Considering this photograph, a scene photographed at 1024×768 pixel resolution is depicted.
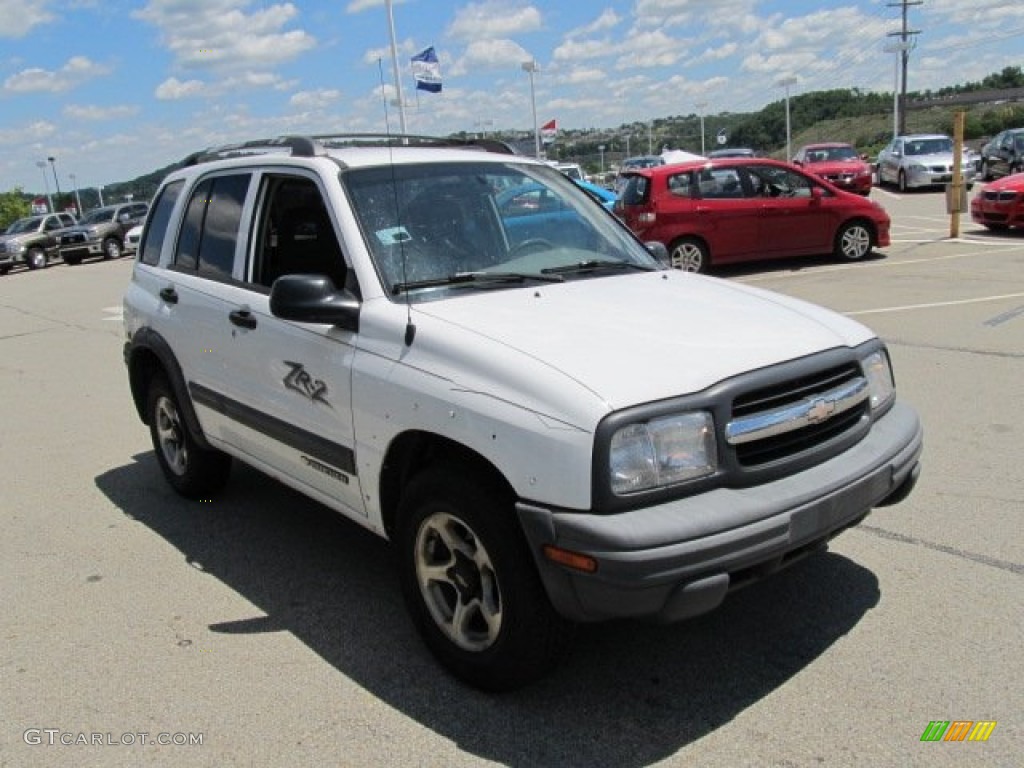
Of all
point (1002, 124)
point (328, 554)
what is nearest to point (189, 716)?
point (328, 554)

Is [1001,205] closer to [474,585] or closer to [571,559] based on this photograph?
[474,585]

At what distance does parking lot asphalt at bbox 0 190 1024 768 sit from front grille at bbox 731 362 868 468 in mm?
835

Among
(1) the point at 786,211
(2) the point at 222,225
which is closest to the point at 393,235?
(2) the point at 222,225

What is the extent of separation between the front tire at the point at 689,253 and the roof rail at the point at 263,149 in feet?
29.5

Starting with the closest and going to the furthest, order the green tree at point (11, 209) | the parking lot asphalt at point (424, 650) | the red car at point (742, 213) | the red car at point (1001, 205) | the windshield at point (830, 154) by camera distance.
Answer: the parking lot asphalt at point (424, 650)
the red car at point (742, 213)
the red car at point (1001, 205)
the windshield at point (830, 154)
the green tree at point (11, 209)

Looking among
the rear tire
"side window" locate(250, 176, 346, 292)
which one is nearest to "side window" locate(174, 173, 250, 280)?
"side window" locate(250, 176, 346, 292)

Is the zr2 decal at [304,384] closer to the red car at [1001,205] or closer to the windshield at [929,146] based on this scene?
the red car at [1001,205]

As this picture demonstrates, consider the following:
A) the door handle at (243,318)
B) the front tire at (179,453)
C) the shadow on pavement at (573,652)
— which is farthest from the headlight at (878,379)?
the front tire at (179,453)

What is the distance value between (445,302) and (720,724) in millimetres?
1766

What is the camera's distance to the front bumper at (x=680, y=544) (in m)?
2.59

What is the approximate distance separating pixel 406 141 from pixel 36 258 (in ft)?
104

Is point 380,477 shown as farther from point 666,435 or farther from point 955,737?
point 955,737

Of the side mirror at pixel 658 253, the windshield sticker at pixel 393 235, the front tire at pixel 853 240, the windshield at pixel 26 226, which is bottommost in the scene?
the front tire at pixel 853 240

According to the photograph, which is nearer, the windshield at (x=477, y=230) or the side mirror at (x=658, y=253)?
the windshield at (x=477, y=230)
